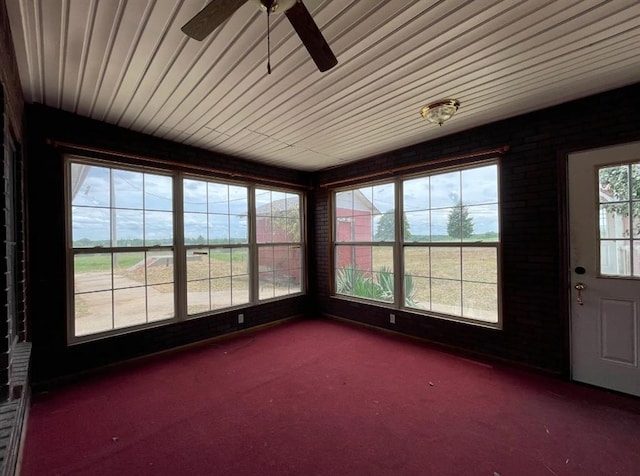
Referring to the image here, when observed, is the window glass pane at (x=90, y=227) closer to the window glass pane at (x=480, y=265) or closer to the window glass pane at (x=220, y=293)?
the window glass pane at (x=220, y=293)

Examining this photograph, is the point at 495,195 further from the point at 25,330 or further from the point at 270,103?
the point at 25,330

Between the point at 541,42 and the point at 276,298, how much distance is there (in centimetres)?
400

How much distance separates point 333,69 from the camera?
2020 mm

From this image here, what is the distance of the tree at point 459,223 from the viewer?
3284 millimetres

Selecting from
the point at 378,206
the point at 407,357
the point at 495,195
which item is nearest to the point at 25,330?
the point at 407,357

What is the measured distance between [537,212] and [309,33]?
267cm

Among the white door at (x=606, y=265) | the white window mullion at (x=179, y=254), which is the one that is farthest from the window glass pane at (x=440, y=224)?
the white window mullion at (x=179, y=254)

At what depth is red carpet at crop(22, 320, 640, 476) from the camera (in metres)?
1.72

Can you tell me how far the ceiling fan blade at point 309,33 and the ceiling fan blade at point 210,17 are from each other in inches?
9.0

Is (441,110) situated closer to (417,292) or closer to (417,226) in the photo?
(417,226)

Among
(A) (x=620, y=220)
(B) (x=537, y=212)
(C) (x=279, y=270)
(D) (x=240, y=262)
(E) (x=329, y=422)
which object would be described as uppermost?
(B) (x=537, y=212)

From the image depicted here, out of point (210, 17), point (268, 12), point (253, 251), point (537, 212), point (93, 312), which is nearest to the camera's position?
point (210, 17)

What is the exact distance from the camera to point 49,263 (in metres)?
2.66

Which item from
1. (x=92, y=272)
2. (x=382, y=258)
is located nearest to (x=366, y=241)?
(x=382, y=258)
